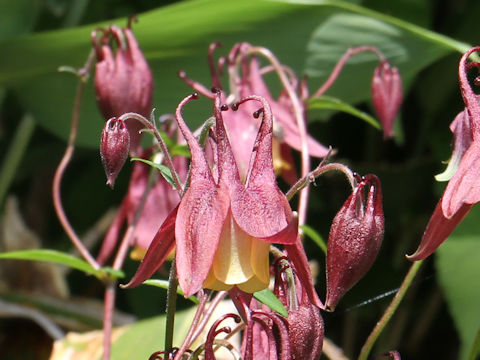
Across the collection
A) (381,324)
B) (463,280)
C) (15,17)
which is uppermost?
(15,17)

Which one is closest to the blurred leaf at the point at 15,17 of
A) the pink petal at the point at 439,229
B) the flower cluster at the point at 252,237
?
the flower cluster at the point at 252,237

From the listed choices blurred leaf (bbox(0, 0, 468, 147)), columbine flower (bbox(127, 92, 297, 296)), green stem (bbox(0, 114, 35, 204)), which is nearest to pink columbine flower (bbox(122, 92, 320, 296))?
columbine flower (bbox(127, 92, 297, 296))

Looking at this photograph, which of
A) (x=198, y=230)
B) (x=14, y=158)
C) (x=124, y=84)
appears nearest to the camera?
(x=198, y=230)

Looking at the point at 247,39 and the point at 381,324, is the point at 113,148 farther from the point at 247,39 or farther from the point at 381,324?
the point at 247,39

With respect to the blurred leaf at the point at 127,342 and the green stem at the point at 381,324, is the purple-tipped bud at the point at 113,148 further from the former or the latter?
the blurred leaf at the point at 127,342

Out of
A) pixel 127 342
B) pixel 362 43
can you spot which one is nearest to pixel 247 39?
pixel 362 43

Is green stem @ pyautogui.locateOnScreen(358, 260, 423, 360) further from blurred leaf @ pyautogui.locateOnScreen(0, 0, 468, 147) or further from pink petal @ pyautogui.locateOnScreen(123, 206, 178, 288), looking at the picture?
blurred leaf @ pyautogui.locateOnScreen(0, 0, 468, 147)

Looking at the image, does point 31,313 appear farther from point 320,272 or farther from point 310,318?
point 310,318

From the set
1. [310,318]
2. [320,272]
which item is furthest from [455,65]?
[310,318]
